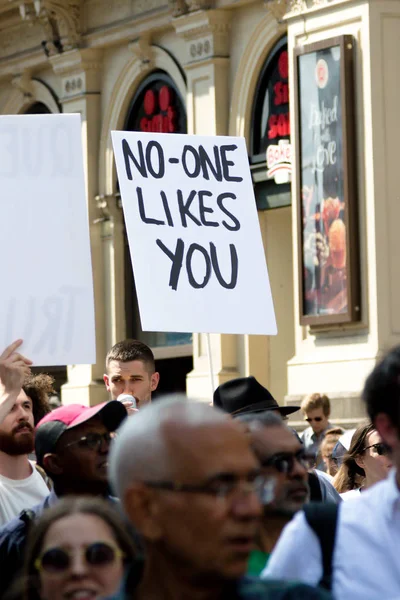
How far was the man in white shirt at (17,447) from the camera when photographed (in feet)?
18.6

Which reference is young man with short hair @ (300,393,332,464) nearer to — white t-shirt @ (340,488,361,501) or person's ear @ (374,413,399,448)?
white t-shirt @ (340,488,361,501)

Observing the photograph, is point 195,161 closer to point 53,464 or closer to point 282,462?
point 53,464

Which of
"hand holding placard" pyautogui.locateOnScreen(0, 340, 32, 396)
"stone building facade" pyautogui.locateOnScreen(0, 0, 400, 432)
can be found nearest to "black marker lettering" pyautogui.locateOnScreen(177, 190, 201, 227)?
"hand holding placard" pyautogui.locateOnScreen(0, 340, 32, 396)

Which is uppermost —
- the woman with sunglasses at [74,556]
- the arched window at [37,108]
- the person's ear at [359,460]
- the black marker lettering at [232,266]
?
the arched window at [37,108]

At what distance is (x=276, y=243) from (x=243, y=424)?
13.6 meters

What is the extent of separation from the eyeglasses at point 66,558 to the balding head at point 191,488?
57 cm

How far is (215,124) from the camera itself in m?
17.9

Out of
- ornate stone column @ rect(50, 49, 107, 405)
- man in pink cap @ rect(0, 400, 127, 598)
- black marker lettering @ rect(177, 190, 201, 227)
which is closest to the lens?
man in pink cap @ rect(0, 400, 127, 598)

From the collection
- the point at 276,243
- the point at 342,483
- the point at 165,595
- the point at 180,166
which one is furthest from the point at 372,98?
the point at 165,595

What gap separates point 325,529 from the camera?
347 cm

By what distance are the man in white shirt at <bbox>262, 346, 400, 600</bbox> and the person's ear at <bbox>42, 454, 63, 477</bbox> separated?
5.16 feet

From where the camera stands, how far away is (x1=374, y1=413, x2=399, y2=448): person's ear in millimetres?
3594

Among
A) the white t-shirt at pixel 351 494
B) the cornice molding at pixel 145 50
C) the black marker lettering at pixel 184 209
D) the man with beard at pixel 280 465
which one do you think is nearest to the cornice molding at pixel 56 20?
the cornice molding at pixel 145 50

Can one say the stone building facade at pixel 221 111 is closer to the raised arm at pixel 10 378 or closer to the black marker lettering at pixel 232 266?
the black marker lettering at pixel 232 266
